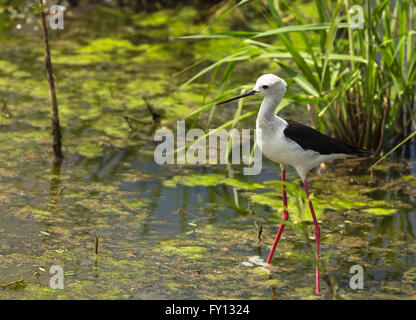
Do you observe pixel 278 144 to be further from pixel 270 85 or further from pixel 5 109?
pixel 5 109

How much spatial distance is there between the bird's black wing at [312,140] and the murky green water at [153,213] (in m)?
0.45

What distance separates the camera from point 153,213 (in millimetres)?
5391

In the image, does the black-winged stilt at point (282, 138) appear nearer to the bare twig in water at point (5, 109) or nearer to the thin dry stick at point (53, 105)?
the thin dry stick at point (53, 105)

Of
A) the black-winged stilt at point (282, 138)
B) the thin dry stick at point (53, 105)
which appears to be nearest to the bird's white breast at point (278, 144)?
the black-winged stilt at point (282, 138)

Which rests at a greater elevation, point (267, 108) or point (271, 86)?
point (271, 86)

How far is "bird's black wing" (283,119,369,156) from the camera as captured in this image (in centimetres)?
463

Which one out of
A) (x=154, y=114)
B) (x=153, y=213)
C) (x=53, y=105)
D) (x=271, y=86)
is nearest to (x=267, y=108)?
(x=271, y=86)

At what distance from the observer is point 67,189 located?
5.67 meters

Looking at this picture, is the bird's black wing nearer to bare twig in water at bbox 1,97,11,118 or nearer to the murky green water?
the murky green water

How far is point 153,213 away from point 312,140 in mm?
1372

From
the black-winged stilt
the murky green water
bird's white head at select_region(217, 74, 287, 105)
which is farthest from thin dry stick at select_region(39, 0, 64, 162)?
bird's white head at select_region(217, 74, 287, 105)
